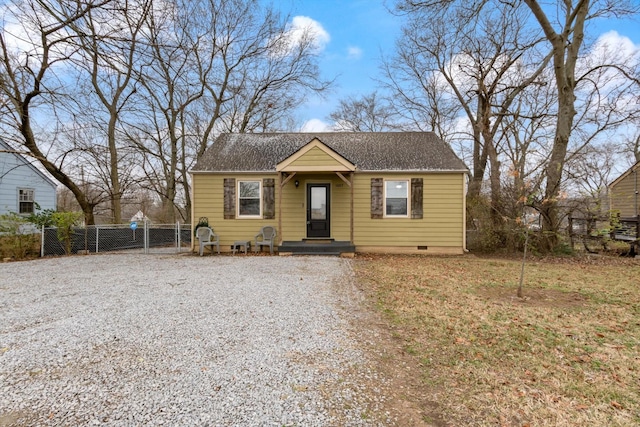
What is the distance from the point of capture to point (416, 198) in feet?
35.5

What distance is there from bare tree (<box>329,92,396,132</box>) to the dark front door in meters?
14.3

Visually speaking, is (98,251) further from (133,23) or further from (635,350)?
(635,350)

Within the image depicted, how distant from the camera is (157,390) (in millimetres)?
2512

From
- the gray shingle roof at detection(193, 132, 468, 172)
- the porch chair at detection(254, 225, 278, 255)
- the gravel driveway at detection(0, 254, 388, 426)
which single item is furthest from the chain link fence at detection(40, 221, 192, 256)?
the gravel driveway at detection(0, 254, 388, 426)

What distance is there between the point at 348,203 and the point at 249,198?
3334 millimetres

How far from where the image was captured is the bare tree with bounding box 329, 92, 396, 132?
78.6 feet

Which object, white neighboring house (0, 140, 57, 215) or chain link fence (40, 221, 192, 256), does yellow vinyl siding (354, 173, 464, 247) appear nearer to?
chain link fence (40, 221, 192, 256)

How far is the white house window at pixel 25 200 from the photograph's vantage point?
14.7 m

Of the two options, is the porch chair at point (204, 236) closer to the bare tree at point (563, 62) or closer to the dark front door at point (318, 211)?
the dark front door at point (318, 211)

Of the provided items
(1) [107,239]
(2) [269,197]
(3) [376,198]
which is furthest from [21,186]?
(3) [376,198]

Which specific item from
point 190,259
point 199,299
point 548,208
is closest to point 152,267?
point 190,259

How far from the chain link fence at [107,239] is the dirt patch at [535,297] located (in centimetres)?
983

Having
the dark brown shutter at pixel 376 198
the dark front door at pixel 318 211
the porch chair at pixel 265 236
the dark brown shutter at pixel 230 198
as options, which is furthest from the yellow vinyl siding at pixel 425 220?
the dark brown shutter at pixel 230 198

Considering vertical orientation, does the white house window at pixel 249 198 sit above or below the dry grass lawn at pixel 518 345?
above
